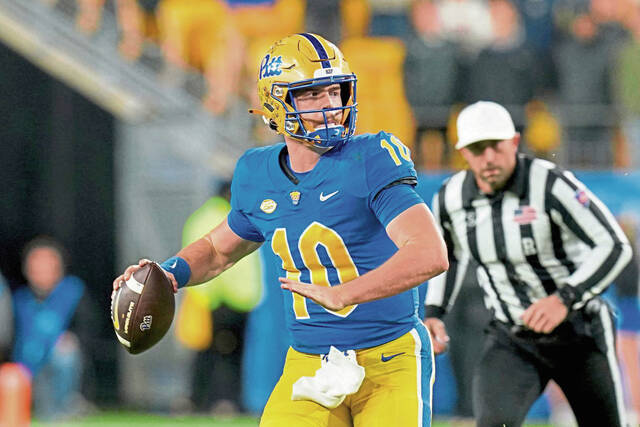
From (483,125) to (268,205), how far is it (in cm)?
147

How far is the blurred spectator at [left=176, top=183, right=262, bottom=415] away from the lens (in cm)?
873

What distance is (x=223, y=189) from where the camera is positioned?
28.9 ft

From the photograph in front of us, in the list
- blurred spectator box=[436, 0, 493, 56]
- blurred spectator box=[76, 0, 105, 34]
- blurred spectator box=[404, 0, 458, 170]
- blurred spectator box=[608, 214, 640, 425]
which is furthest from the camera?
blurred spectator box=[436, 0, 493, 56]

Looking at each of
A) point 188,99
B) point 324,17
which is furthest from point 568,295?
point 188,99

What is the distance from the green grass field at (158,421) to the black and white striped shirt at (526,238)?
3.68 m

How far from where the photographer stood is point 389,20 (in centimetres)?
1144

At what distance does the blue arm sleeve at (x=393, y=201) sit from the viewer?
3.21 metres

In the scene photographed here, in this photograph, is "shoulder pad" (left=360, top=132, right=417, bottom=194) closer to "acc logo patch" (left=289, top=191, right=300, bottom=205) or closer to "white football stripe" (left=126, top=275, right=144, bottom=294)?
"acc logo patch" (left=289, top=191, right=300, bottom=205)

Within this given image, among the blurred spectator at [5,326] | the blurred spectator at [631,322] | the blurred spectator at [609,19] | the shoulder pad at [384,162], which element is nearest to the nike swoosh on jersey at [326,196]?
the shoulder pad at [384,162]

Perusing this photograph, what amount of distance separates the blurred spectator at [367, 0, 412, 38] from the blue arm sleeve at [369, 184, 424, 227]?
8.08 m

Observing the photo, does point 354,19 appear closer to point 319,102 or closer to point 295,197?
point 319,102

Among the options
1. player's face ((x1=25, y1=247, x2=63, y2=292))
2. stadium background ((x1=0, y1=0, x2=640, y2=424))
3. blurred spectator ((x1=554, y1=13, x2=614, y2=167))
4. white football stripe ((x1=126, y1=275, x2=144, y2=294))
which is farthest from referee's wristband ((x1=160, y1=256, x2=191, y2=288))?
blurred spectator ((x1=554, y1=13, x2=614, y2=167))

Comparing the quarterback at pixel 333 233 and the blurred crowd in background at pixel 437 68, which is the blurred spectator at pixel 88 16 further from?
the quarterback at pixel 333 233

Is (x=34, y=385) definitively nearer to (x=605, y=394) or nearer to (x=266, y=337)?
(x=266, y=337)
